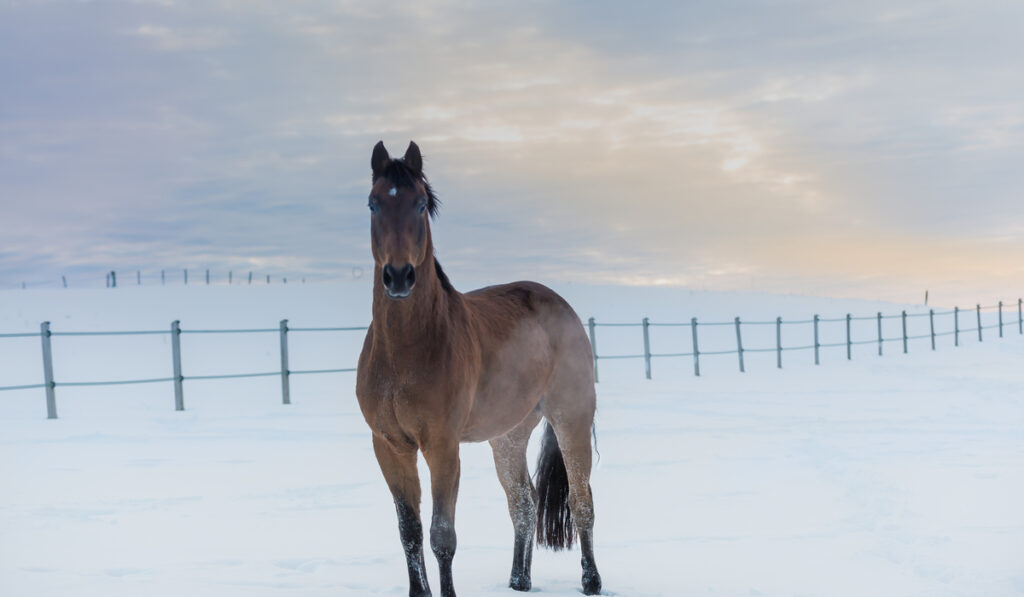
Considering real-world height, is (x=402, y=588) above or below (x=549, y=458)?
below

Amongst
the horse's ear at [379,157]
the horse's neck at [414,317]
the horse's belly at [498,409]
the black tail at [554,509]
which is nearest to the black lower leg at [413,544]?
the horse's belly at [498,409]

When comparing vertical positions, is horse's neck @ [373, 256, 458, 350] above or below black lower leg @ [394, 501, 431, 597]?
above

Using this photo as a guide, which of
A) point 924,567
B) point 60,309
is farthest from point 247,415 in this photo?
point 60,309

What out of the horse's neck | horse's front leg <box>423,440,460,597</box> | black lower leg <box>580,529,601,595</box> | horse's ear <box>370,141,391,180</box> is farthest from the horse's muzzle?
black lower leg <box>580,529,601,595</box>

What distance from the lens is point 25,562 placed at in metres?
4.87

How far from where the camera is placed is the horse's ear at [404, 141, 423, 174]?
11.8ft

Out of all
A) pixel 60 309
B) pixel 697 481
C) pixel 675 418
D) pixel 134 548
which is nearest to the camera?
pixel 134 548

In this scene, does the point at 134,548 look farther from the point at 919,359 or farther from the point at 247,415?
the point at 919,359

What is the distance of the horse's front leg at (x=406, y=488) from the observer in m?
3.60

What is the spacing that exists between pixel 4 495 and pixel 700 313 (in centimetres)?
3652

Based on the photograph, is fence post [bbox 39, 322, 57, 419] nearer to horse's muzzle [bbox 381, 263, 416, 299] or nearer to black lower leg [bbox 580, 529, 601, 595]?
black lower leg [bbox 580, 529, 601, 595]

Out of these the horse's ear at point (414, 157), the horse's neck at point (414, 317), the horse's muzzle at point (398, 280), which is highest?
the horse's ear at point (414, 157)

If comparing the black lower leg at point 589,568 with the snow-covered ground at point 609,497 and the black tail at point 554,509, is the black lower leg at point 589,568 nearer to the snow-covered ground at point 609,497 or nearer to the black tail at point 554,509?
the snow-covered ground at point 609,497

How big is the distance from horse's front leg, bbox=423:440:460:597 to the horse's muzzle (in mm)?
721
